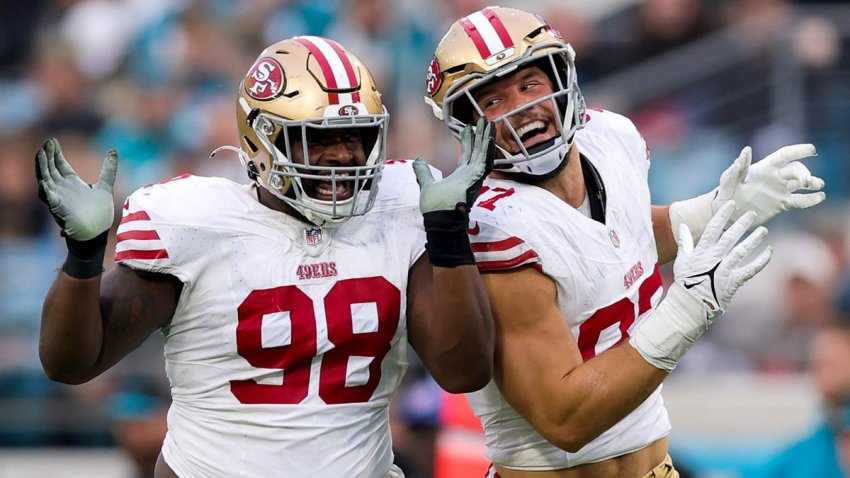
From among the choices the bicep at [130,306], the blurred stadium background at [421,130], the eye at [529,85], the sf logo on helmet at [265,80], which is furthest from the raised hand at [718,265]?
the blurred stadium background at [421,130]

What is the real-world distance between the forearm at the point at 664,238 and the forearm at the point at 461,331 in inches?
33.7

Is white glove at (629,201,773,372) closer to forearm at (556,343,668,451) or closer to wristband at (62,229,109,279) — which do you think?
forearm at (556,343,668,451)

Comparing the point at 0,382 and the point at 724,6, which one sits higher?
the point at 724,6

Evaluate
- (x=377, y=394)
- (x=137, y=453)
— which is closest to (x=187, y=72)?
(x=137, y=453)

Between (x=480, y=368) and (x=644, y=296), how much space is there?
0.57 m

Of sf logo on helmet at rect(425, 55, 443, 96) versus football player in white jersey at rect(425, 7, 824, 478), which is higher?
sf logo on helmet at rect(425, 55, 443, 96)

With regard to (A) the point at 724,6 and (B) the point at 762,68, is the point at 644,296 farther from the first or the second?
(A) the point at 724,6

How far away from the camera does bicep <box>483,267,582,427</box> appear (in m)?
3.20

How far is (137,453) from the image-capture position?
5.55 meters

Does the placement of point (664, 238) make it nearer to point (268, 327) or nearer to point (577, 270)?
point (577, 270)

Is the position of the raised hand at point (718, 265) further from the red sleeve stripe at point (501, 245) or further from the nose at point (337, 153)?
the nose at point (337, 153)

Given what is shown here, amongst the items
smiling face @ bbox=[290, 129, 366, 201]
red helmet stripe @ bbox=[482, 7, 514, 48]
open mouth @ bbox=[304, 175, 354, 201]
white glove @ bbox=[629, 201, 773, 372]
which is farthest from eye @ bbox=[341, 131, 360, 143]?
white glove @ bbox=[629, 201, 773, 372]

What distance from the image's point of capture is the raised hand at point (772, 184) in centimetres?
366

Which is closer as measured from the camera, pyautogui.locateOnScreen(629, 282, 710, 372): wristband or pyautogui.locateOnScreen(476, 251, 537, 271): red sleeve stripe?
pyautogui.locateOnScreen(629, 282, 710, 372): wristband
